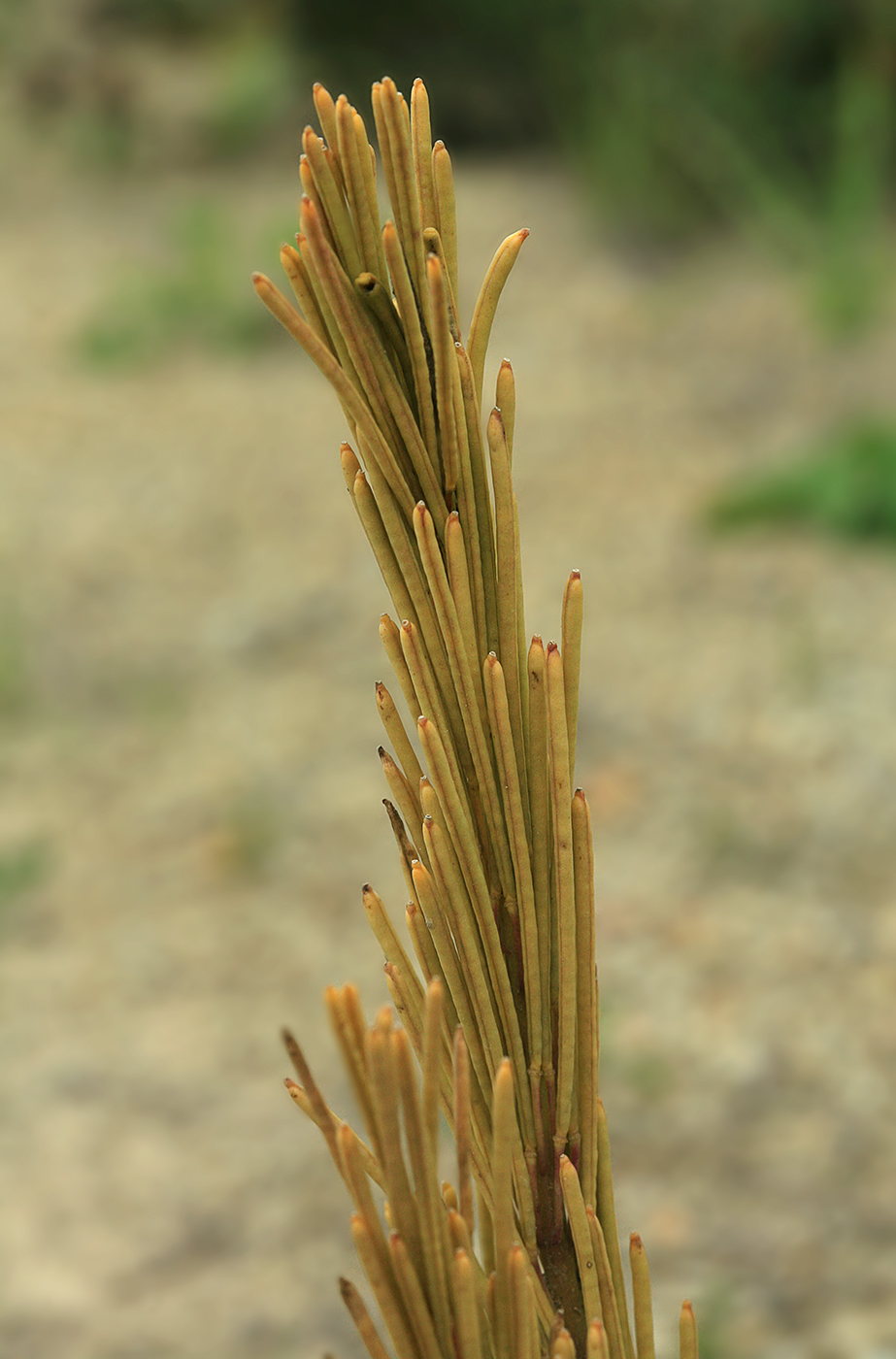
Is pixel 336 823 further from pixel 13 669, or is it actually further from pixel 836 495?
pixel 836 495

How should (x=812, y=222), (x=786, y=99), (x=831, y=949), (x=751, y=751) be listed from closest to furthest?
(x=831, y=949) < (x=751, y=751) < (x=812, y=222) < (x=786, y=99)

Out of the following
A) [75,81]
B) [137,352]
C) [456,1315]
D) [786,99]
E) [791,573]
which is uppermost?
[75,81]

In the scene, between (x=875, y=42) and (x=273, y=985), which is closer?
(x=273, y=985)

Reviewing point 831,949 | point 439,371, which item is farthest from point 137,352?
point 439,371

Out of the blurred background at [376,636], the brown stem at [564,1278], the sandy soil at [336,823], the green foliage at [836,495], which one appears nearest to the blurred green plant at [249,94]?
the blurred background at [376,636]

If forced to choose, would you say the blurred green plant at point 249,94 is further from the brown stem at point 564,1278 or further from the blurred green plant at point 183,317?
the brown stem at point 564,1278

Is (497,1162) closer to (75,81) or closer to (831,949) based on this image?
(831,949)

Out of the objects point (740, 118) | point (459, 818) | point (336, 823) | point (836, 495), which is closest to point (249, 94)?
point (740, 118)
